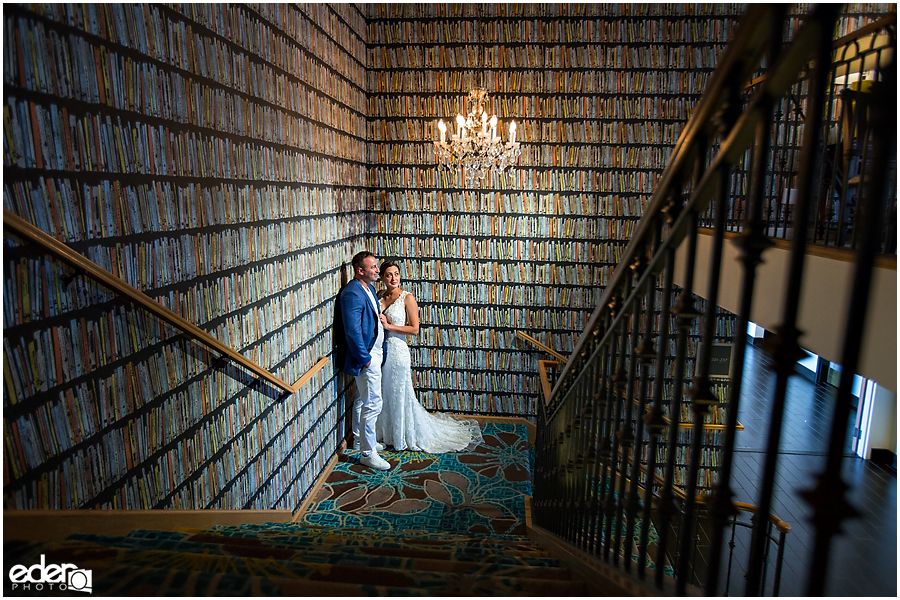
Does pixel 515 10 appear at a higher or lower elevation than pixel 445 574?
higher

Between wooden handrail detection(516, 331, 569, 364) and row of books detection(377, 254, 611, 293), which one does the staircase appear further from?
row of books detection(377, 254, 611, 293)

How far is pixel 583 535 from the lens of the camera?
2201mm

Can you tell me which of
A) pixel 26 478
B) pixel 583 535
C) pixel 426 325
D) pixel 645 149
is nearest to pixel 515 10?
pixel 645 149

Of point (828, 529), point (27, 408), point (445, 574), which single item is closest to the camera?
point (828, 529)

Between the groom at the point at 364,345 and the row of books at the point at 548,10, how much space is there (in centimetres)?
259

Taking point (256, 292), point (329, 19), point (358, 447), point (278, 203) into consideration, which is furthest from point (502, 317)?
point (329, 19)

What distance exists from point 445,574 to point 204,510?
1.75 m

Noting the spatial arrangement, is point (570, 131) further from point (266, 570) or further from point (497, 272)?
point (266, 570)

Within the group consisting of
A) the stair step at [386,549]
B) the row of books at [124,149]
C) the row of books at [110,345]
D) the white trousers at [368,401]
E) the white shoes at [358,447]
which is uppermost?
the row of books at [124,149]

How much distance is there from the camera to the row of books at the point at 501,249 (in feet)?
19.6

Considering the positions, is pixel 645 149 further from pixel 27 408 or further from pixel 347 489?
pixel 27 408

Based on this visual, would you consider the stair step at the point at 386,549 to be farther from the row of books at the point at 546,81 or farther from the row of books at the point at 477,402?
the row of books at the point at 546,81

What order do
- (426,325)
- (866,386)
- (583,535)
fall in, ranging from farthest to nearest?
(866,386)
(426,325)
(583,535)

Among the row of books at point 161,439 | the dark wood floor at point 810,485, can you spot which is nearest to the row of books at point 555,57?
the dark wood floor at point 810,485
